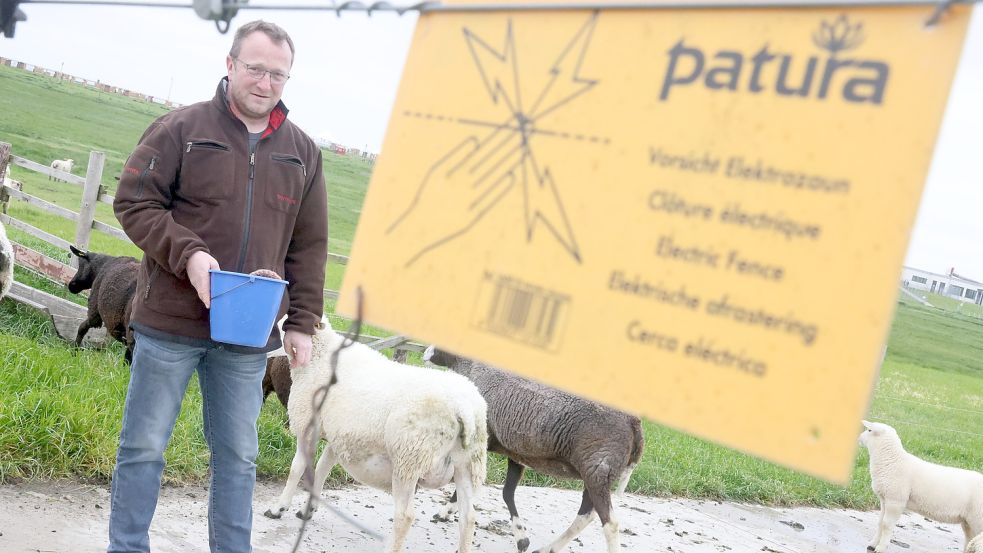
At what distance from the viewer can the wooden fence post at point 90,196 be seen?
32.9 feet

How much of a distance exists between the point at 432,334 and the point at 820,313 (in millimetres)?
755

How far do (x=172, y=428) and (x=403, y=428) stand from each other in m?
1.63

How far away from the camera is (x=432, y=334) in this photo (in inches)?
67.1

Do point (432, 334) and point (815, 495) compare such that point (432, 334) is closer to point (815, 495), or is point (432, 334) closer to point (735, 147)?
point (735, 147)

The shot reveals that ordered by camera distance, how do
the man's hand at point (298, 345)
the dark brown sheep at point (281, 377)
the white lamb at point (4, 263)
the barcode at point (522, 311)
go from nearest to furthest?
the barcode at point (522, 311)
the man's hand at point (298, 345)
the dark brown sheep at point (281, 377)
the white lamb at point (4, 263)

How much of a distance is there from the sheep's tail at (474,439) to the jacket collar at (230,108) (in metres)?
2.16

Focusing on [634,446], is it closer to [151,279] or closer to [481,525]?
[481,525]

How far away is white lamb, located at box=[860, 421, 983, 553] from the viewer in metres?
8.43

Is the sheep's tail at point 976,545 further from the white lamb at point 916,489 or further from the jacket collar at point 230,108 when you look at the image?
the jacket collar at point 230,108

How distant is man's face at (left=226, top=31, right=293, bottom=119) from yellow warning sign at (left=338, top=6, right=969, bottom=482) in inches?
65.2

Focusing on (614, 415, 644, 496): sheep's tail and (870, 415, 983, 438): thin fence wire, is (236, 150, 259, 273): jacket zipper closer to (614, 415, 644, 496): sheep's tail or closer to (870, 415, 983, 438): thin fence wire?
(614, 415, 644, 496): sheep's tail

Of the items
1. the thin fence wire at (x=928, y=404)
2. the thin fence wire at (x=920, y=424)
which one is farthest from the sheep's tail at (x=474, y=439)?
the thin fence wire at (x=928, y=404)

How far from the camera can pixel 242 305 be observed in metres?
2.95

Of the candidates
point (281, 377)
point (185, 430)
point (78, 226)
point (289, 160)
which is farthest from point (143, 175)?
point (78, 226)
